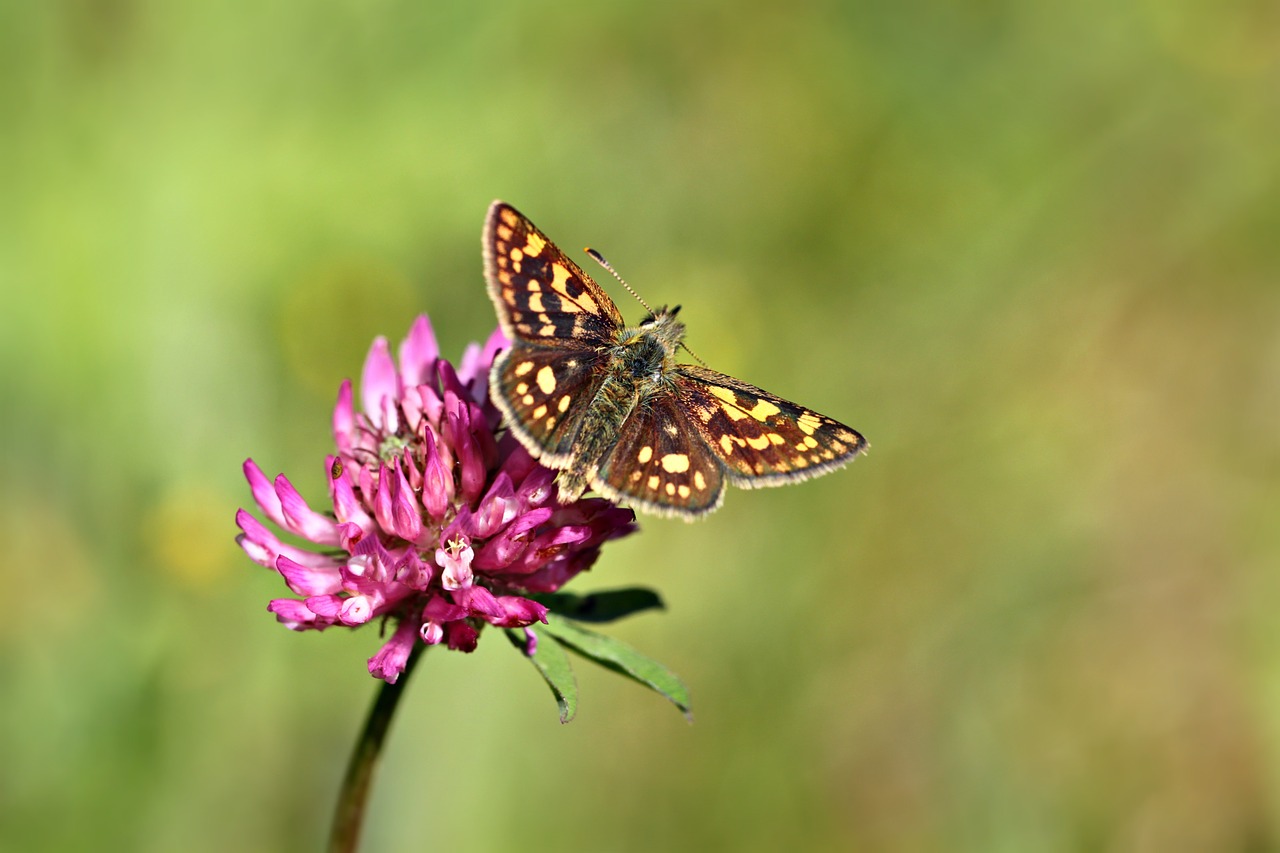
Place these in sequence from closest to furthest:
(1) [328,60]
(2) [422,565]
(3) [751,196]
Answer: (2) [422,565]
(1) [328,60]
(3) [751,196]

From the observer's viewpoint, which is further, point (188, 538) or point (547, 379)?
point (188, 538)

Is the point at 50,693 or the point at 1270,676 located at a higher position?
the point at 1270,676

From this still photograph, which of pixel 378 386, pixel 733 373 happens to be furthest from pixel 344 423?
pixel 733 373

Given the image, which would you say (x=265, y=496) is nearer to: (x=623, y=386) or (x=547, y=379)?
(x=547, y=379)

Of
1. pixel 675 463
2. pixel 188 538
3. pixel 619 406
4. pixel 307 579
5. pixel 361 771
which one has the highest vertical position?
pixel 619 406

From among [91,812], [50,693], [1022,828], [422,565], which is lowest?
[91,812]

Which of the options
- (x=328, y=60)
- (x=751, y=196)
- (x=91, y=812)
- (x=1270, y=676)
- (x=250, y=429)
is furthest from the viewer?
(x=751, y=196)

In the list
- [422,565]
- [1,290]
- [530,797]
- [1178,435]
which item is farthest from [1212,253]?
[1,290]

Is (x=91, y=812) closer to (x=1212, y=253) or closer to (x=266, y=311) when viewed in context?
→ (x=266, y=311)
